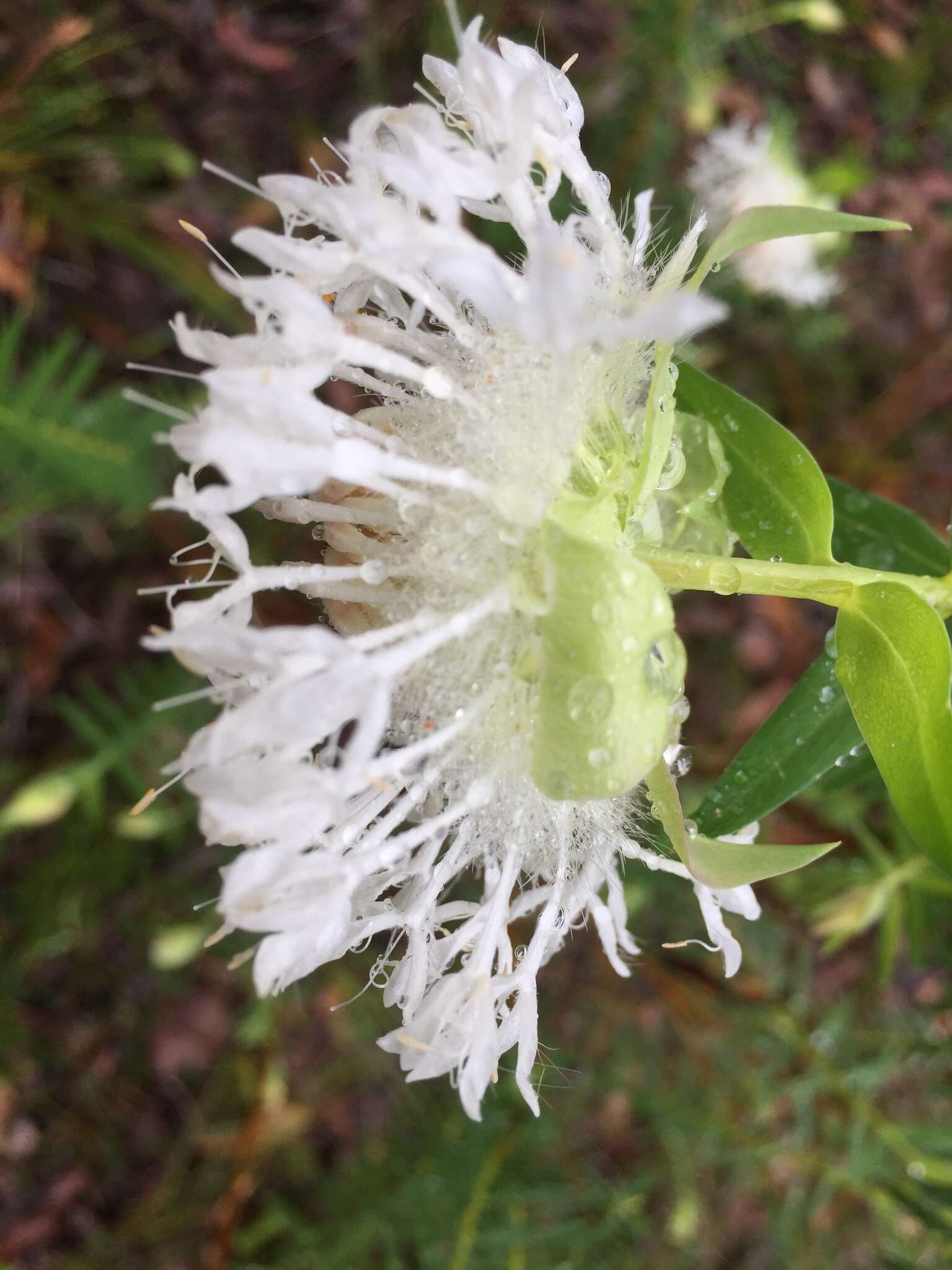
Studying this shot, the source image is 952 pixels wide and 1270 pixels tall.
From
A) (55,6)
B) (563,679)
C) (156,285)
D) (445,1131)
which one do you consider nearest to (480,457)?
(563,679)

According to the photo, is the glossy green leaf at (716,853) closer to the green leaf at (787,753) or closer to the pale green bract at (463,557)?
the pale green bract at (463,557)

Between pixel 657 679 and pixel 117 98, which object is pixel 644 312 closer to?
pixel 657 679

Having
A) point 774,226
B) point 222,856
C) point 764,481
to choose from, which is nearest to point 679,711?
point 764,481

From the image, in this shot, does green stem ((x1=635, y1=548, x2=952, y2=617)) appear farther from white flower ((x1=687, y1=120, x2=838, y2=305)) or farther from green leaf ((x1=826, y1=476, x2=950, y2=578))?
white flower ((x1=687, y1=120, x2=838, y2=305))

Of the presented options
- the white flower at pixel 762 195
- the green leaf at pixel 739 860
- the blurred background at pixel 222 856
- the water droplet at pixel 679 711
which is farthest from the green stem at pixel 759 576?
the white flower at pixel 762 195

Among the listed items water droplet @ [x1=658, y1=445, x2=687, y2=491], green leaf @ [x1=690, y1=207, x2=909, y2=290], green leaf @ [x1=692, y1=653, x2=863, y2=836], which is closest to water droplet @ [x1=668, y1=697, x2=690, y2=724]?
green leaf @ [x1=692, y1=653, x2=863, y2=836]

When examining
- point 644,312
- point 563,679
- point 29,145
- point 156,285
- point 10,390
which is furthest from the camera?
point 156,285
